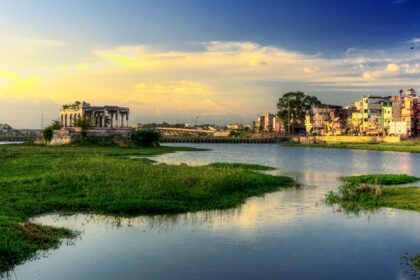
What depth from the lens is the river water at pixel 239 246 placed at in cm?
1418

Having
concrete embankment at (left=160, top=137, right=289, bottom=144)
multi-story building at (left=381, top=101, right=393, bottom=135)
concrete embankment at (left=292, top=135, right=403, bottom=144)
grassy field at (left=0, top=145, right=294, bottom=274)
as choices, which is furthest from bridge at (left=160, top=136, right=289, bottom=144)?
grassy field at (left=0, top=145, right=294, bottom=274)

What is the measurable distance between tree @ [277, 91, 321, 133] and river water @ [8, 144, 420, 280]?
129 m

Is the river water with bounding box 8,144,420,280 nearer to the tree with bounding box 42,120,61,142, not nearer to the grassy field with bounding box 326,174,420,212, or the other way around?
the grassy field with bounding box 326,174,420,212

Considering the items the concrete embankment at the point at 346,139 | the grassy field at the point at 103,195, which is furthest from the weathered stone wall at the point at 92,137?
the grassy field at the point at 103,195

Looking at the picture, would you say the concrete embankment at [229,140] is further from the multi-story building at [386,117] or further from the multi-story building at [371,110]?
the multi-story building at [386,117]

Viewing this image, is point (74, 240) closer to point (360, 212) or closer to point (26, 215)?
point (26, 215)

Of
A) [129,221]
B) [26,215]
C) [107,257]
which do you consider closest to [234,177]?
[129,221]

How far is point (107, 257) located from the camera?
15.7 meters

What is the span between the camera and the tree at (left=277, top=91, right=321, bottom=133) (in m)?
151

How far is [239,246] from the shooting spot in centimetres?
1702

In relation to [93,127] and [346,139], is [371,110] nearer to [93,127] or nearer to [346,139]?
[346,139]

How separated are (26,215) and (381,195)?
65.4 ft

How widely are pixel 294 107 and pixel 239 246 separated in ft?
456

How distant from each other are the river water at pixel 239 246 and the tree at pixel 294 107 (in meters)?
129
